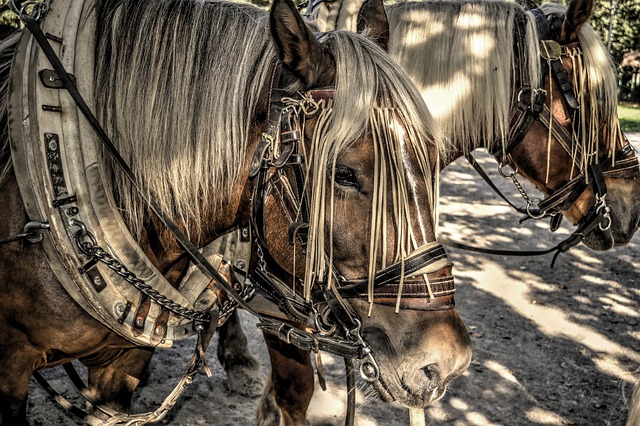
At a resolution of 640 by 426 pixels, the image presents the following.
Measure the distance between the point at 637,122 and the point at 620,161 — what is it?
41.9ft

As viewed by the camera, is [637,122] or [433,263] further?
[637,122]

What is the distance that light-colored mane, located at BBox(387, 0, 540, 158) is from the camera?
9.70 feet

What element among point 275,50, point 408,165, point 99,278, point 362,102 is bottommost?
point 99,278

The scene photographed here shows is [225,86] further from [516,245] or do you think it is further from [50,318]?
[516,245]

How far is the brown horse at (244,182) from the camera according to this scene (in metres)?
1.64

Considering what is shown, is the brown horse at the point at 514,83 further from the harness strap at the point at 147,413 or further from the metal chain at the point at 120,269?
the metal chain at the point at 120,269

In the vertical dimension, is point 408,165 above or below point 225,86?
below

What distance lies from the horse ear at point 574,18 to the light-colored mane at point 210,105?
5.03 feet

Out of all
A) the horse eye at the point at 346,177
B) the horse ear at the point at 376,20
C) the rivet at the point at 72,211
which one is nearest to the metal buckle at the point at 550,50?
the horse ear at the point at 376,20

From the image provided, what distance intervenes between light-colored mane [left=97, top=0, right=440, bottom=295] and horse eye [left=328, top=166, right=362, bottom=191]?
29 millimetres

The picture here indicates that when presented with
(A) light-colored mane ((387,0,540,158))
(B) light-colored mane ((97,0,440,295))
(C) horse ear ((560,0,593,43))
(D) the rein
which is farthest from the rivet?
(C) horse ear ((560,0,593,43))

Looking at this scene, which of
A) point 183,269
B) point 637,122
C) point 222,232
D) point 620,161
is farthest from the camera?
point 637,122

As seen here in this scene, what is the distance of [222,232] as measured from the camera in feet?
6.36

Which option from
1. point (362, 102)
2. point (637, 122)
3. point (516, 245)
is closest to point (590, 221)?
point (362, 102)
